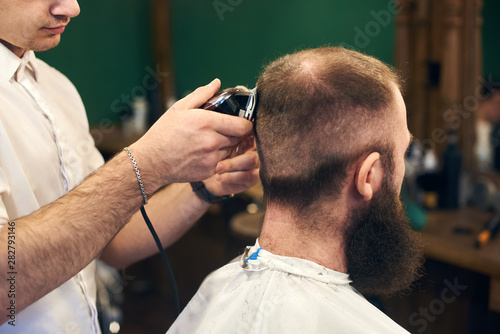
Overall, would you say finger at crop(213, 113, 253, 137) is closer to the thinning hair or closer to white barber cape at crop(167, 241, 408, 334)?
the thinning hair

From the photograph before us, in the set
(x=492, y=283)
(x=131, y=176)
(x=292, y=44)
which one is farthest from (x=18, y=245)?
(x=292, y=44)

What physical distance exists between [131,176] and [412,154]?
179 centimetres

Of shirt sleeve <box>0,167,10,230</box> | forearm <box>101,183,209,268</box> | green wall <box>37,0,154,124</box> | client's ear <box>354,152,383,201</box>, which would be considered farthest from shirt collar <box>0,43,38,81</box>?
green wall <box>37,0,154,124</box>

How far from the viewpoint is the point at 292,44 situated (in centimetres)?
349

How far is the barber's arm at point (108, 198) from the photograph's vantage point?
1009 mm

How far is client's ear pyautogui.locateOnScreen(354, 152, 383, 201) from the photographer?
1096mm

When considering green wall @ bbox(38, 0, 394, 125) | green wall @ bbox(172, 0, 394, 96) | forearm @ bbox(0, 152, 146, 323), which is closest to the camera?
forearm @ bbox(0, 152, 146, 323)

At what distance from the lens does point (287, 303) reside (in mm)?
1112

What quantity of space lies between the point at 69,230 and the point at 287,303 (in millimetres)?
507

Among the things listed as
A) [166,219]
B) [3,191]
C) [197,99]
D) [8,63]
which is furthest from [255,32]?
[3,191]

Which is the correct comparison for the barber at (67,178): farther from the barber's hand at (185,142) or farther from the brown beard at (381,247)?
the brown beard at (381,247)

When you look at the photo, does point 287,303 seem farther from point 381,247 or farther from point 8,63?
point 8,63

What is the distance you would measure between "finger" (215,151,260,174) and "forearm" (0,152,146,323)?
27 cm

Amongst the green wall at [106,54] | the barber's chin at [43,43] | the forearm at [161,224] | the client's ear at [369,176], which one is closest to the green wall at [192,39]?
the green wall at [106,54]
